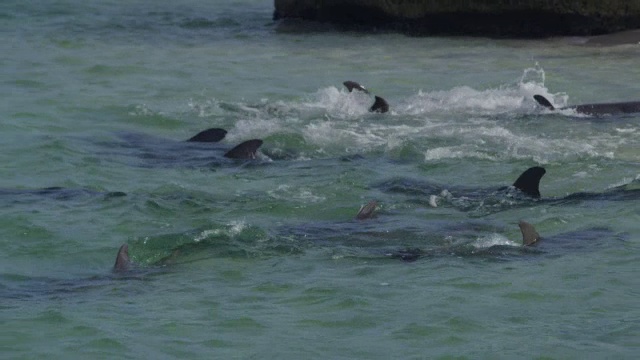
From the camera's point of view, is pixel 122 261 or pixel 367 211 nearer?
pixel 122 261

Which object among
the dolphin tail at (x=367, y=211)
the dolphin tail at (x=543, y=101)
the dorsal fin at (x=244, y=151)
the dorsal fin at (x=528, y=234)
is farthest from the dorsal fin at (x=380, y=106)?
the dorsal fin at (x=528, y=234)

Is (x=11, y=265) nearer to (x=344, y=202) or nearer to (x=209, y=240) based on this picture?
(x=209, y=240)

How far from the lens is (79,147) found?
45.0 ft

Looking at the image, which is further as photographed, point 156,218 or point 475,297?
point 156,218

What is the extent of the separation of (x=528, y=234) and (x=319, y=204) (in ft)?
6.67

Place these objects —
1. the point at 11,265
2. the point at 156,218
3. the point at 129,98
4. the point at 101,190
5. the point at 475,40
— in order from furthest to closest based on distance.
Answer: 1. the point at 475,40
2. the point at 129,98
3. the point at 101,190
4. the point at 156,218
5. the point at 11,265

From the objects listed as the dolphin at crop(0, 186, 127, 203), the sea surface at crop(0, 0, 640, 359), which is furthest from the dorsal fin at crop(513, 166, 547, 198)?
the dolphin at crop(0, 186, 127, 203)

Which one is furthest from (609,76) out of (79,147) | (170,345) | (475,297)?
(170,345)

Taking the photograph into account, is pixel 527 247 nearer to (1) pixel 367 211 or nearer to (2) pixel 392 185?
(1) pixel 367 211

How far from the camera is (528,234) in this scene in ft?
31.6

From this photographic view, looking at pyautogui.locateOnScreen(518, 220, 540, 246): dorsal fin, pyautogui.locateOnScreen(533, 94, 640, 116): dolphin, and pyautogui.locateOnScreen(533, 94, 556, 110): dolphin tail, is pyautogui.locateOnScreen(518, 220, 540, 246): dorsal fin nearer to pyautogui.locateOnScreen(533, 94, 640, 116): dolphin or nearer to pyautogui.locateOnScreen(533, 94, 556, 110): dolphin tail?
pyautogui.locateOnScreen(533, 94, 640, 116): dolphin

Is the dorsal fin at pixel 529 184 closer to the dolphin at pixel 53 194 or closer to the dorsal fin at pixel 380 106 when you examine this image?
the dolphin at pixel 53 194

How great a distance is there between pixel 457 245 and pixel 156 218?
2432 millimetres

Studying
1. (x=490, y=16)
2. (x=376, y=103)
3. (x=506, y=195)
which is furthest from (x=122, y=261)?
(x=490, y=16)
